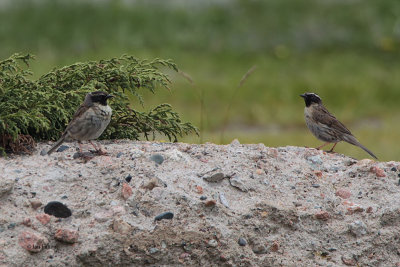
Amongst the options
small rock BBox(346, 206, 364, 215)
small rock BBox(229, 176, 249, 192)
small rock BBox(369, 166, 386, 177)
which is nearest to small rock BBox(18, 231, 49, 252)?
small rock BBox(229, 176, 249, 192)

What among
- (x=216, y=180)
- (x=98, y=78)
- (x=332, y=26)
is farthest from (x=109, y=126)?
(x=332, y=26)

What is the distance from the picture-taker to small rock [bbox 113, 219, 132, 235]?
5.02 meters

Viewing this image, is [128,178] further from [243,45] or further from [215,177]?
[243,45]

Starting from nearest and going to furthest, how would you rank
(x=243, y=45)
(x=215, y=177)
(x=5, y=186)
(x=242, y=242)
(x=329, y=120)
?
1. (x=5, y=186)
2. (x=242, y=242)
3. (x=215, y=177)
4. (x=329, y=120)
5. (x=243, y=45)

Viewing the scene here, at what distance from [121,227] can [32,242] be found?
1.95 ft

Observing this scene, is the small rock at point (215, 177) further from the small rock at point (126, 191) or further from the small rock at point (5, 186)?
the small rock at point (5, 186)

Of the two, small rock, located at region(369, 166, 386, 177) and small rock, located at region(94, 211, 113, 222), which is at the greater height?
small rock, located at region(369, 166, 386, 177)

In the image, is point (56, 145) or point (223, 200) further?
point (56, 145)

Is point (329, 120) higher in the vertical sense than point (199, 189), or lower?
higher

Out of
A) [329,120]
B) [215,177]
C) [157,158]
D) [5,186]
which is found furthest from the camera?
[329,120]

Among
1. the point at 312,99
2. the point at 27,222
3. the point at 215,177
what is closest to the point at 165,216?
→ the point at 215,177

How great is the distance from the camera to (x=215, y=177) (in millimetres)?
5520

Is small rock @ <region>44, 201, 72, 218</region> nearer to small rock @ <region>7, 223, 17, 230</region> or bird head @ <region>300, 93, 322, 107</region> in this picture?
small rock @ <region>7, 223, 17, 230</region>

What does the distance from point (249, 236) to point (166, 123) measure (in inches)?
64.7
